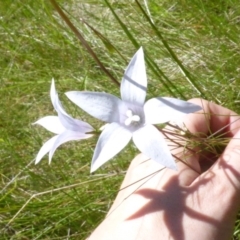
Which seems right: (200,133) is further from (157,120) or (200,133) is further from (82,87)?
(82,87)

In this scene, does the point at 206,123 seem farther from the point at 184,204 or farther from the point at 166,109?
the point at 166,109

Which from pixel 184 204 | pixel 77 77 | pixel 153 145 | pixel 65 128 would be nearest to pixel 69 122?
pixel 65 128

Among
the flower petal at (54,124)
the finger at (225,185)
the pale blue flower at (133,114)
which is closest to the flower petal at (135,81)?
the pale blue flower at (133,114)

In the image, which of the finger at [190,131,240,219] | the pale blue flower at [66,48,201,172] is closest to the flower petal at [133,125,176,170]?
the pale blue flower at [66,48,201,172]

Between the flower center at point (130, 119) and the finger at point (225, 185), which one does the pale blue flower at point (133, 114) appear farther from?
the finger at point (225, 185)

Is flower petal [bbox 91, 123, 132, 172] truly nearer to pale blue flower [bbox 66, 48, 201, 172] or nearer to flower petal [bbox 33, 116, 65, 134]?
pale blue flower [bbox 66, 48, 201, 172]

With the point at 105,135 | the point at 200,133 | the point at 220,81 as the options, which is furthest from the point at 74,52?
the point at 105,135
